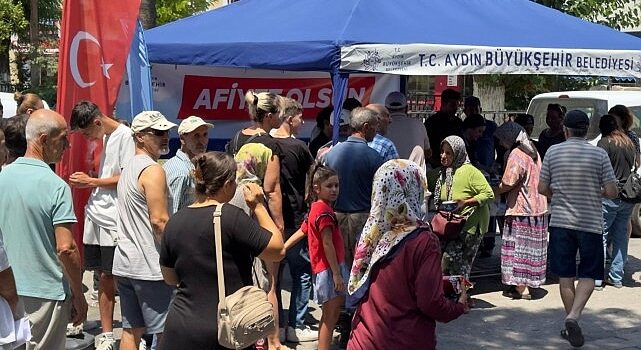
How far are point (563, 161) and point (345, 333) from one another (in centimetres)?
203

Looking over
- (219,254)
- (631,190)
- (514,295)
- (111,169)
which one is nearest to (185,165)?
(111,169)

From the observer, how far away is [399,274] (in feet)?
12.8

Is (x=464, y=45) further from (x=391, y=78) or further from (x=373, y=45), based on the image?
(x=391, y=78)

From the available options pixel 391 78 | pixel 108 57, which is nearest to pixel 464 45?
pixel 108 57

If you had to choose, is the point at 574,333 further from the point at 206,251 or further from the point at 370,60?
the point at 206,251

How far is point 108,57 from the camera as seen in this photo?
21.6 ft

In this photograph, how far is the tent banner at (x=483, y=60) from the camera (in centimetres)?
730

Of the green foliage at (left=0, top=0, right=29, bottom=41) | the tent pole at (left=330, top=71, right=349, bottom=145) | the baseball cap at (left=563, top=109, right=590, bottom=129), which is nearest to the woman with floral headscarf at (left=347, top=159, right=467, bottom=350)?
the baseball cap at (left=563, top=109, right=590, bottom=129)

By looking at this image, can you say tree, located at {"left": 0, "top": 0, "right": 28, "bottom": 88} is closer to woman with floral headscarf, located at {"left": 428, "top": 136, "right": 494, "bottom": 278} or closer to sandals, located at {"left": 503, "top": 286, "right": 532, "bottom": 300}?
sandals, located at {"left": 503, "top": 286, "right": 532, "bottom": 300}

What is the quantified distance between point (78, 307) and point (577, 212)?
3.68m

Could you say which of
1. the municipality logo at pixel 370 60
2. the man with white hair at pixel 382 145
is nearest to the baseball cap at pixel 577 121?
the man with white hair at pixel 382 145

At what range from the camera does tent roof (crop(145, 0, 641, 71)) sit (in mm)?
7664

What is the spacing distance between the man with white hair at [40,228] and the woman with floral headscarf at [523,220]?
4670 mm

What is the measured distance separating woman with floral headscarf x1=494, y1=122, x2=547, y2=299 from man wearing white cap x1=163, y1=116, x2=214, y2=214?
3424mm
